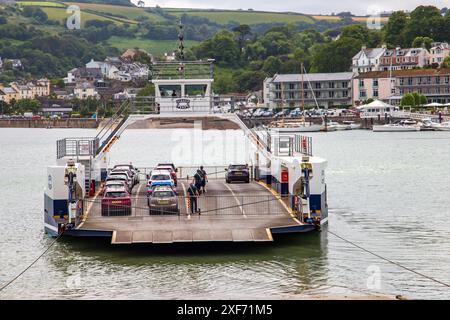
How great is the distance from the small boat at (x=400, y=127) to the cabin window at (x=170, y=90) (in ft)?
369

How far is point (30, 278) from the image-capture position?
92.1 feet

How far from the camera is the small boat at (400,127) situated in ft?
491

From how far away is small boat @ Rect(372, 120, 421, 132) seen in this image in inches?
5896

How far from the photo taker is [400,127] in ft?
496

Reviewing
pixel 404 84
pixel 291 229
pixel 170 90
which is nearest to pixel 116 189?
pixel 291 229

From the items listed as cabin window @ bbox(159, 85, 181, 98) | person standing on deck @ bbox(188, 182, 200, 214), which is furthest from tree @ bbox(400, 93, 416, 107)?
person standing on deck @ bbox(188, 182, 200, 214)

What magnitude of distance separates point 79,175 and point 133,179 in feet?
36.9

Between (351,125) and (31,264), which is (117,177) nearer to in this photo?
(31,264)

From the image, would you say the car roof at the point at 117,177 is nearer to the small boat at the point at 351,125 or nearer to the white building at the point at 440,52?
the small boat at the point at 351,125

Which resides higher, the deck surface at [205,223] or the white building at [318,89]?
the white building at [318,89]

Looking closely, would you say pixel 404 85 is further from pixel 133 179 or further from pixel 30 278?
pixel 30 278

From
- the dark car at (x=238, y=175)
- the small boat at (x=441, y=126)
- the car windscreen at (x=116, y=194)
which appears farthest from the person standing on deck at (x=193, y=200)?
the small boat at (x=441, y=126)

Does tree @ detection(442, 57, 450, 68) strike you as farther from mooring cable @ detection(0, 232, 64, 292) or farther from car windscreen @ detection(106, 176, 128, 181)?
mooring cable @ detection(0, 232, 64, 292)
